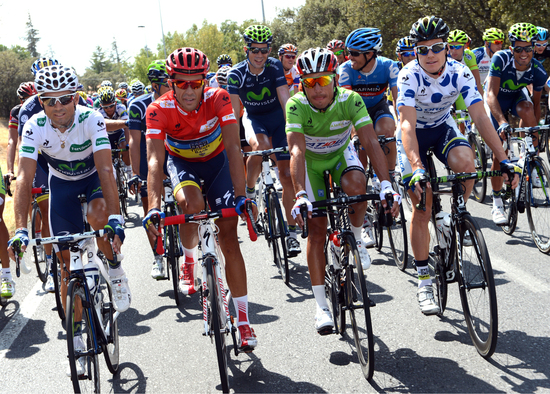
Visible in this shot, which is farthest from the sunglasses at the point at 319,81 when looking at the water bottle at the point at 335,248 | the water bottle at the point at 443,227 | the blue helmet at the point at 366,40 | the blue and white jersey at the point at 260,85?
the blue and white jersey at the point at 260,85

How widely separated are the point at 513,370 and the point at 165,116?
3333 millimetres

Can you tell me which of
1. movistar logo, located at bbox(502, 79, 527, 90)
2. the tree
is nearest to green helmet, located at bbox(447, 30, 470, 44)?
movistar logo, located at bbox(502, 79, 527, 90)

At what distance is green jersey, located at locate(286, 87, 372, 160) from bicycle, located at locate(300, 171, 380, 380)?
0.45 meters

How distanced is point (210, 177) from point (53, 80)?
158cm

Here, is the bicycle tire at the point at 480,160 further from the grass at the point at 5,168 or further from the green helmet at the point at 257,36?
the grass at the point at 5,168

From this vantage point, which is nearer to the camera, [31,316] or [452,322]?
[452,322]

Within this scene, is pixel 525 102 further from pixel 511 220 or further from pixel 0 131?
pixel 0 131

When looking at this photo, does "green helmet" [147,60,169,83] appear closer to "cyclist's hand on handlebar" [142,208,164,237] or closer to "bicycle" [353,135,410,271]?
"bicycle" [353,135,410,271]

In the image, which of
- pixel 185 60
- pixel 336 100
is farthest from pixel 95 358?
pixel 336 100

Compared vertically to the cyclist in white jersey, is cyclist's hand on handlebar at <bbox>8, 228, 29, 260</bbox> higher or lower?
lower

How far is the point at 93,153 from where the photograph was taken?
4793 mm

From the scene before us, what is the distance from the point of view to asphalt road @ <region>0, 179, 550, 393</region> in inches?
159

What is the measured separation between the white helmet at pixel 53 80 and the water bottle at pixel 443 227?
126 inches

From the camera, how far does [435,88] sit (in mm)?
5062
